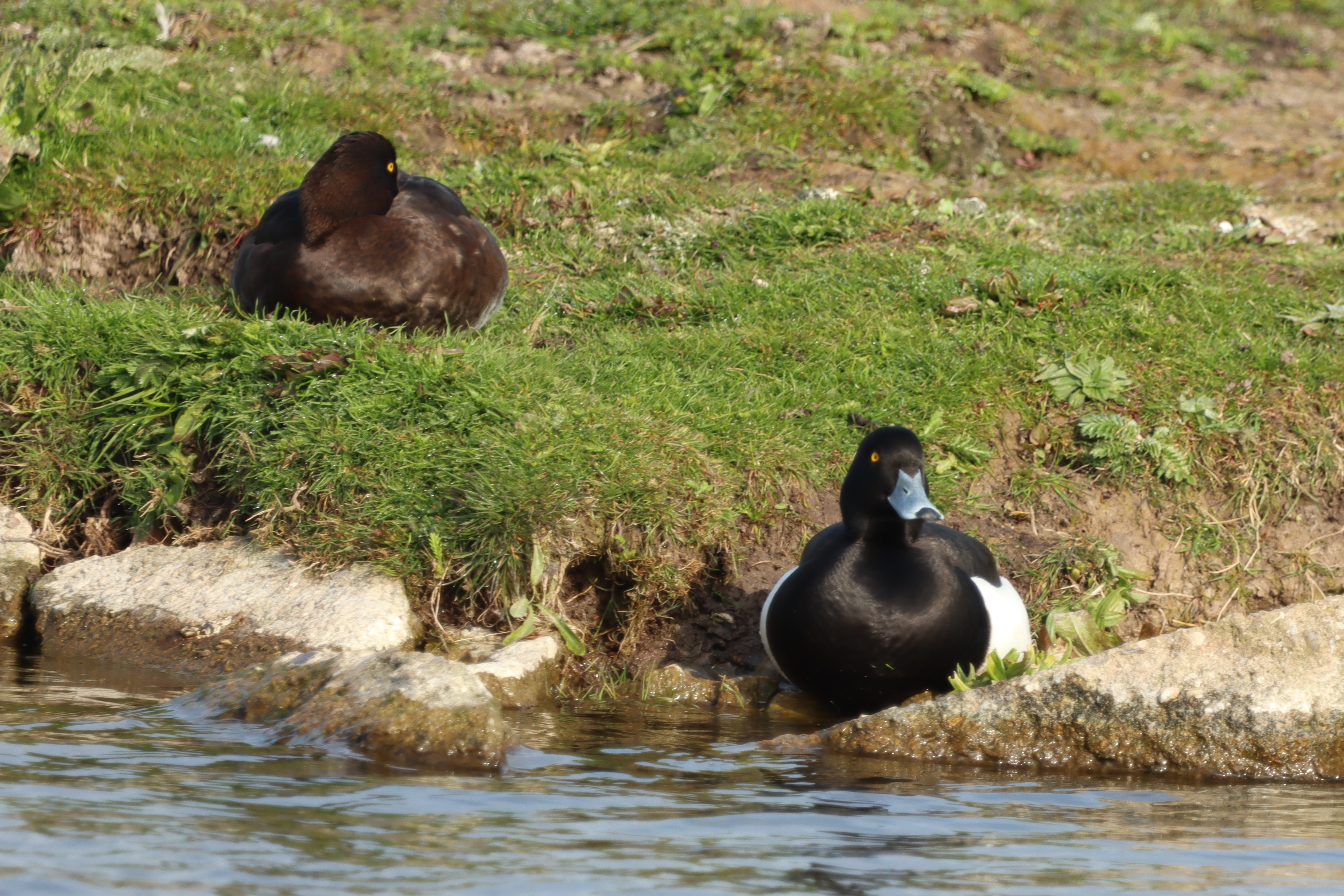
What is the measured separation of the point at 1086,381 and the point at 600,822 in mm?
4004

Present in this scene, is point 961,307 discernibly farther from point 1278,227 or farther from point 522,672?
point 522,672

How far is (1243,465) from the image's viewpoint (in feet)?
20.9

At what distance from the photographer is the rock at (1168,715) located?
431cm

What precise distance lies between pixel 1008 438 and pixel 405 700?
344 cm

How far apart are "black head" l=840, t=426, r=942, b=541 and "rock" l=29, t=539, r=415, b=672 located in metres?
1.72

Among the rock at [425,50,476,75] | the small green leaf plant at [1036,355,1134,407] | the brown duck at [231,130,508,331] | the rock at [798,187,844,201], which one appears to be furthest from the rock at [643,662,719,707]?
the rock at [425,50,476,75]

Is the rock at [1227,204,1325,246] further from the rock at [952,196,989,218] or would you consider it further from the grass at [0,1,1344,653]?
the rock at [952,196,989,218]

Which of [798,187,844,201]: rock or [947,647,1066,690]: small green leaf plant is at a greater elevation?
[798,187,844,201]: rock

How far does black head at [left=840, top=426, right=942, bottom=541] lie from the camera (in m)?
4.67

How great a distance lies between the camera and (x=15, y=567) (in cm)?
569

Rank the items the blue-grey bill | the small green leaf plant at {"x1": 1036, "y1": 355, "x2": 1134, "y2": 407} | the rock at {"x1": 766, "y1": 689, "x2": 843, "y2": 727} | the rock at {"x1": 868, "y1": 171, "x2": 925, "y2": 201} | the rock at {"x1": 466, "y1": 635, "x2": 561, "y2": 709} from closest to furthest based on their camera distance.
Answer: the blue-grey bill < the rock at {"x1": 466, "y1": 635, "x2": 561, "y2": 709} < the rock at {"x1": 766, "y1": 689, "x2": 843, "y2": 727} < the small green leaf plant at {"x1": 1036, "y1": 355, "x2": 1134, "y2": 407} < the rock at {"x1": 868, "y1": 171, "x2": 925, "y2": 201}

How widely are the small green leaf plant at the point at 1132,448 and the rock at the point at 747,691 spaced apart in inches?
79.6

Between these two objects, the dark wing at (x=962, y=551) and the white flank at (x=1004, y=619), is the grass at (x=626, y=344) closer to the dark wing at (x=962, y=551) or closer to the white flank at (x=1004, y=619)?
the dark wing at (x=962, y=551)

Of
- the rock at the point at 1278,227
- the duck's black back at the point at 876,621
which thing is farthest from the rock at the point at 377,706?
the rock at the point at 1278,227
